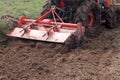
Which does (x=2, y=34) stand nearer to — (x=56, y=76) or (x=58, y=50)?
(x=58, y=50)

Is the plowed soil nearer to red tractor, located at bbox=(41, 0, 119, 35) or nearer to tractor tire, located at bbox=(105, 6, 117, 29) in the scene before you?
red tractor, located at bbox=(41, 0, 119, 35)

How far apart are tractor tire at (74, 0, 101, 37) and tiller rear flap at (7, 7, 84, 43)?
0.48 meters

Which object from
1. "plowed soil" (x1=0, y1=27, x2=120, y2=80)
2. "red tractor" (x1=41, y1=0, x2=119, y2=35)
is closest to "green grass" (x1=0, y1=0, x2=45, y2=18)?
"red tractor" (x1=41, y1=0, x2=119, y2=35)

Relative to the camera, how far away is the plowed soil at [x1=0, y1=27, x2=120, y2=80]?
6.01 meters

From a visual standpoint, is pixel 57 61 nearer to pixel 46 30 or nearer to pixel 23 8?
pixel 46 30

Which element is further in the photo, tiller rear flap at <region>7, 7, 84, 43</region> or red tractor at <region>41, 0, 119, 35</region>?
red tractor at <region>41, 0, 119, 35</region>

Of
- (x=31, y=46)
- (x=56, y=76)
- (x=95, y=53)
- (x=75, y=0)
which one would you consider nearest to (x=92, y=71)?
(x=56, y=76)

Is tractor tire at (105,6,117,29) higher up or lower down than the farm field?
higher up

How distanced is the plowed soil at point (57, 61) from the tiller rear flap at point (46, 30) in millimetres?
199

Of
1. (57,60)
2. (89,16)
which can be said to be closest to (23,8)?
(89,16)

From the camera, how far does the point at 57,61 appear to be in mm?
6797

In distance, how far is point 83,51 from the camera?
7.44 m

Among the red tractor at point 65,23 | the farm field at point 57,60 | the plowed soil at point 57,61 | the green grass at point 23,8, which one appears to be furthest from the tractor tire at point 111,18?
the green grass at point 23,8

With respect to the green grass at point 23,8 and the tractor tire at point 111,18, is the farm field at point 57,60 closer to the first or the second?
the tractor tire at point 111,18
